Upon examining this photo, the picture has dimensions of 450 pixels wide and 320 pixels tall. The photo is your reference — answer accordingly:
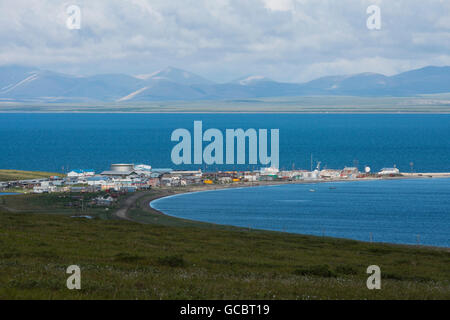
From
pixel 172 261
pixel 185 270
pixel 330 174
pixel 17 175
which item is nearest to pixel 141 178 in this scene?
pixel 17 175

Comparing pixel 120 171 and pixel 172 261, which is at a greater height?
pixel 172 261

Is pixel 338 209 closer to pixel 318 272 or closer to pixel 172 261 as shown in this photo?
pixel 318 272

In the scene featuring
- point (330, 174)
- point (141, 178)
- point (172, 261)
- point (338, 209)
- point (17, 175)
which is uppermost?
point (172, 261)

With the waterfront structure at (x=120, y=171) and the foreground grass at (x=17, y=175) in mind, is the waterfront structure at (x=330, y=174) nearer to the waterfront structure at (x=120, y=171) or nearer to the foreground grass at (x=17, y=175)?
the waterfront structure at (x=120, y=171)

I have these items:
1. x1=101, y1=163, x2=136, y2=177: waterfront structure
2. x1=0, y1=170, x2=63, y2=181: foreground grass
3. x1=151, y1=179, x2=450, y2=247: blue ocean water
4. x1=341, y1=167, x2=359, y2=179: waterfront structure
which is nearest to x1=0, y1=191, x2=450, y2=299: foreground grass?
x1=151, y1=179, x2=450, y2=247: blue ocean water

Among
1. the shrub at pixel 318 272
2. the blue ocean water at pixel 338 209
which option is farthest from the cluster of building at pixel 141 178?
the shrub at pixel 318 272

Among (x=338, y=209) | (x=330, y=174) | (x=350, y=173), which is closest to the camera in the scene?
(x=338, y=209)

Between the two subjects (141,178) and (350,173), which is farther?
(350,173)
